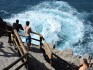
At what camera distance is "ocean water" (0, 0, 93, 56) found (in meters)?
32.9

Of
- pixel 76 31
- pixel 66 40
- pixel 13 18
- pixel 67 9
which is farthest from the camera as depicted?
pixel 67 9

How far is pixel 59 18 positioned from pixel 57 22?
1196 mm

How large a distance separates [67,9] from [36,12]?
4.49m

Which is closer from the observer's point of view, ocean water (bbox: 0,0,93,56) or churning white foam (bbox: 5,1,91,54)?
ocean water (bbox: 0,0,93,56)

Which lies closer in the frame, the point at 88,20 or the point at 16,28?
the point at 16,28

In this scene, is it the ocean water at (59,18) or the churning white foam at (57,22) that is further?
the churning white foam at (57,22)

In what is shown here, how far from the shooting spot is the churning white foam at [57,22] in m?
33.2

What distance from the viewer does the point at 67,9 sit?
41094 mm

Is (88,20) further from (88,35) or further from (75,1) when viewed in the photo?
(75,1)

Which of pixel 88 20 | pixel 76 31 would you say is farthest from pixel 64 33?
pixel 88 20

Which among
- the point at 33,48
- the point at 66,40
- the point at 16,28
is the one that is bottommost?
the point at 66,40

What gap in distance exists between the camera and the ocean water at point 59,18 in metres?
32.9

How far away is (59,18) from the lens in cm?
3869

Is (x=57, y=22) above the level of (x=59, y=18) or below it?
below
